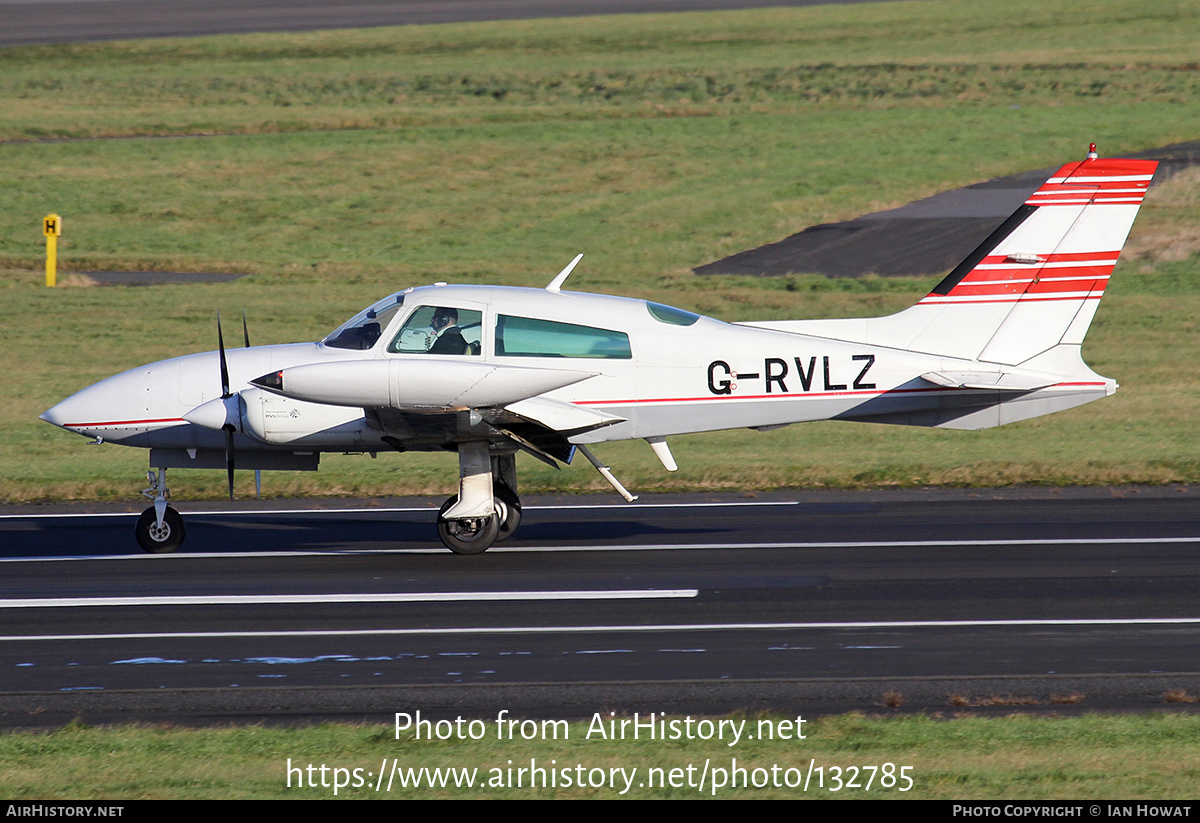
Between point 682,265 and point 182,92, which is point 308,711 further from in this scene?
point 182,92

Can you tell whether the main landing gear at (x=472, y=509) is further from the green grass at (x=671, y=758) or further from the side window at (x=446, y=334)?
the green grass at (x=671, y=758)

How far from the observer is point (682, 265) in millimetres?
32031

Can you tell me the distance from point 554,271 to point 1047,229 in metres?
18.4

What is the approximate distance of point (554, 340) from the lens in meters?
13.9

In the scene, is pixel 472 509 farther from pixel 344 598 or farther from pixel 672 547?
pixel 672 547

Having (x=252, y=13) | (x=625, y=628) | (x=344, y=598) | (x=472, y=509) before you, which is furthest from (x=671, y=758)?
(x=252, y=13)

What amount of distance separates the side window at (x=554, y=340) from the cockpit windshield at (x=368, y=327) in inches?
42.9

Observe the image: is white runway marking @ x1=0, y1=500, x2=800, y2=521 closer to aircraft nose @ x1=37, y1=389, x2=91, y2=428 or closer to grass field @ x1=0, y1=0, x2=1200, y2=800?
grass field @ x1=0, y1=0, x2=1200, y2=800

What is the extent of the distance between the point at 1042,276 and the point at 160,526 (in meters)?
9.55

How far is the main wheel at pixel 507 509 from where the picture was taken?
1487cm

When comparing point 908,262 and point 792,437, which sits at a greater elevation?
point 908,262

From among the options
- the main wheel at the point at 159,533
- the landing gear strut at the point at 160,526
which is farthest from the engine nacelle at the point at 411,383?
the main wheel at the point at 159,533

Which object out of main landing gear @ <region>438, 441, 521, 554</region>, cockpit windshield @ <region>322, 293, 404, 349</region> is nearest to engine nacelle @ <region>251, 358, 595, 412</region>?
cockpit windshield @ <region>322, 293, 404, 349</region>

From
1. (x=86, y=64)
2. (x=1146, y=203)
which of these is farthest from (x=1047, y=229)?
(x=86, y=64)
